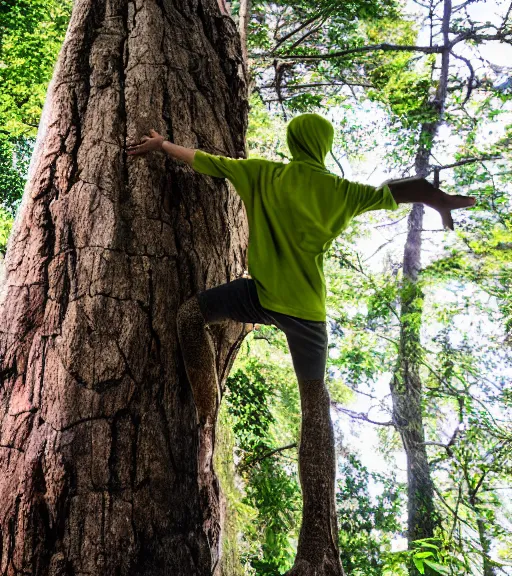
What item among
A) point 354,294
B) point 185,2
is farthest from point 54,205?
point 354,294

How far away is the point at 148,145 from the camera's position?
2.19 m

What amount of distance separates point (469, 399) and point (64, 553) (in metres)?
6.46

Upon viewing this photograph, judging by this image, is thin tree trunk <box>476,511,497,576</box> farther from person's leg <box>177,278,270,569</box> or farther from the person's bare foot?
the person's bare foot

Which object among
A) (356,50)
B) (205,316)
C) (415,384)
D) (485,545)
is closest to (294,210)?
(205,316)

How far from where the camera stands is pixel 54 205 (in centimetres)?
215

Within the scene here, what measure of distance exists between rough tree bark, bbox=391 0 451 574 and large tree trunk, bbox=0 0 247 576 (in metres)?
5.63

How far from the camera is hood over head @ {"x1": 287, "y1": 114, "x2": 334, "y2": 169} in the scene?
6.57 feet

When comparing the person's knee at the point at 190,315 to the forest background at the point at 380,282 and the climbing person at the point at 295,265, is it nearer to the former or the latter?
the climbing person at the point at 295,265

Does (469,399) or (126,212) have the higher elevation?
(469,399)

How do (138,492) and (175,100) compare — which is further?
(175,100)

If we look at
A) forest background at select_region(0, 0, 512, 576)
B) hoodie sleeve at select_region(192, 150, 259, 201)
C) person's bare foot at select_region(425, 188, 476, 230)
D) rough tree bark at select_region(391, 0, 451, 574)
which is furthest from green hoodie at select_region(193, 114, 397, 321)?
rough tree bark at select_region(391, 0, 451, 574)

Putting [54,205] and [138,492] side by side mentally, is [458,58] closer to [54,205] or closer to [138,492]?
[54,205]

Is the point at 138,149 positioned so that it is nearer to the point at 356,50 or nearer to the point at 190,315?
the point at 190,315

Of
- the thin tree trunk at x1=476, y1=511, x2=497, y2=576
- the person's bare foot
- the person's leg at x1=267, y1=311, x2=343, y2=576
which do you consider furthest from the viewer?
the thin tree trunk at x1=476, y1=511, x2=497, y2=576
